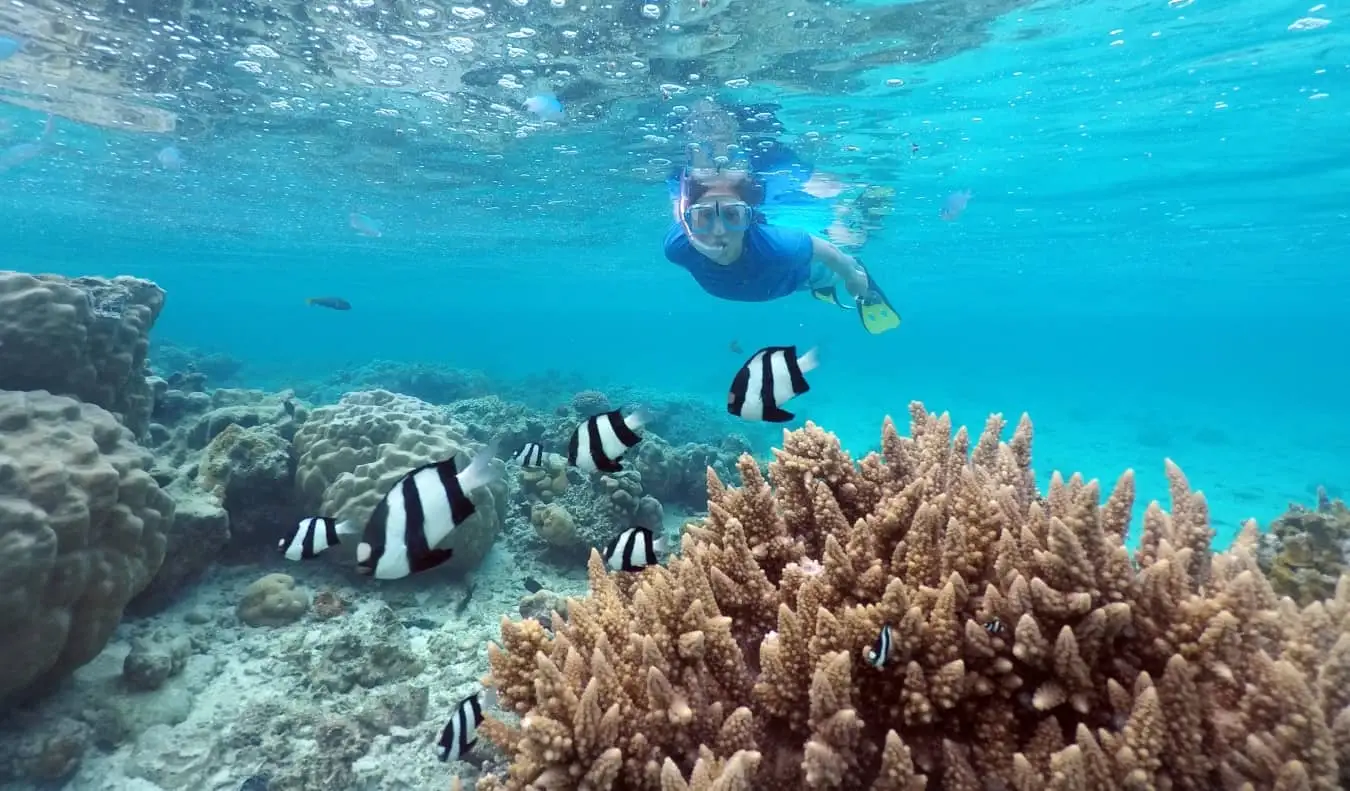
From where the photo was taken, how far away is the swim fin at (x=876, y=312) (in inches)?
327

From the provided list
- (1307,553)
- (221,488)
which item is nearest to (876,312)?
(1307,553)

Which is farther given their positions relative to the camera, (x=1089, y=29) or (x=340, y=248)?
(x=340, y=248)

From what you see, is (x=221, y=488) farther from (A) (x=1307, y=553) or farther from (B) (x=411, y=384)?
(B) (x=411, y=384)

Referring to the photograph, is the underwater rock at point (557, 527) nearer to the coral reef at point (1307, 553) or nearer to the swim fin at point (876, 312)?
the swim fin at point (876, 312)

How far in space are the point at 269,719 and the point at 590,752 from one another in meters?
4.62

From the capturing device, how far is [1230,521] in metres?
20.2

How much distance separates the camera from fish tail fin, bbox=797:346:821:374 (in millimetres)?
3571

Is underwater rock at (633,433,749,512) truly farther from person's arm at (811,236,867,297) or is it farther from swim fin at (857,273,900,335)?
person's arm at (811,236,867,297)

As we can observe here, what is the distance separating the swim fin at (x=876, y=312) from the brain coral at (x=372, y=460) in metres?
5.29

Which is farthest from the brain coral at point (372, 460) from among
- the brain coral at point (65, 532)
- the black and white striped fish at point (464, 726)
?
the black and white striped fish at point (464, 726)

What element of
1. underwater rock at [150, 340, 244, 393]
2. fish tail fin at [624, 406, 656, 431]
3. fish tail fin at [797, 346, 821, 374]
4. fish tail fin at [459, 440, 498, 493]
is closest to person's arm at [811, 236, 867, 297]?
fish tail fin at [797, 346, 821, 374]

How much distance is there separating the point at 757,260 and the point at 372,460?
18.4ft

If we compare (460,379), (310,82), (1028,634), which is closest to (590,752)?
(1028,634)

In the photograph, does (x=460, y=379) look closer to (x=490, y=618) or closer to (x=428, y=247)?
(x=490, y=618)
